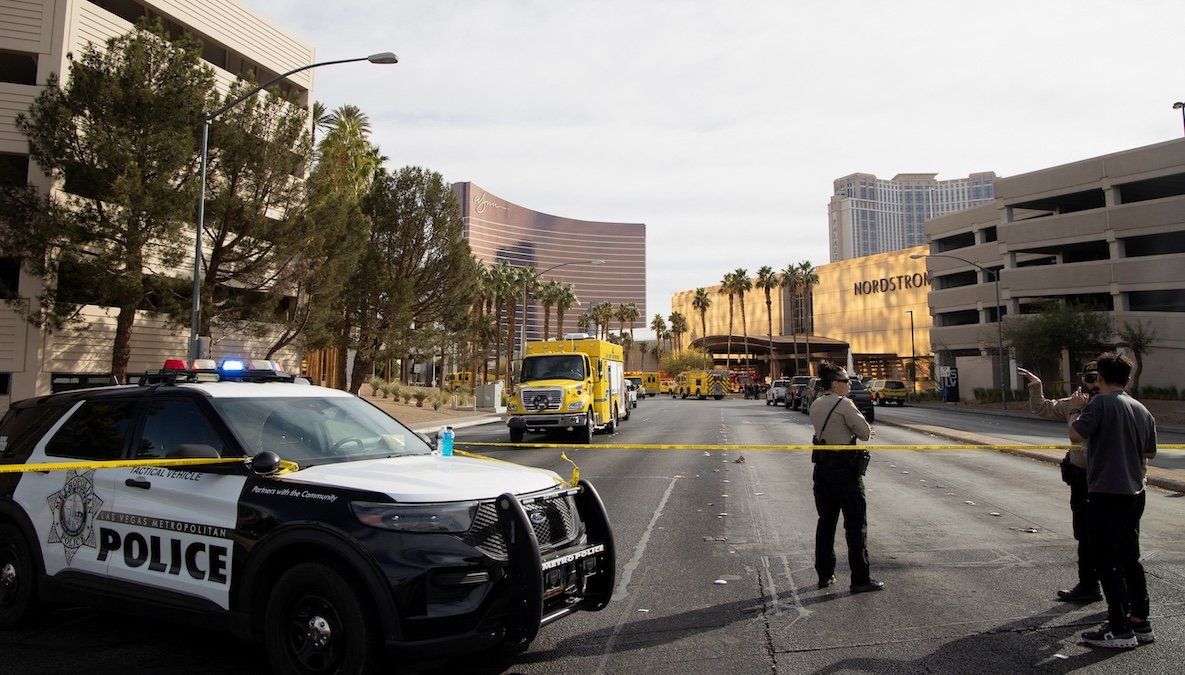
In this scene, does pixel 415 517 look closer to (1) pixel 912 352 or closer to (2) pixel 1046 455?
(2) pixel 1046 455

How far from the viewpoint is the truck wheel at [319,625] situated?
3672 mm

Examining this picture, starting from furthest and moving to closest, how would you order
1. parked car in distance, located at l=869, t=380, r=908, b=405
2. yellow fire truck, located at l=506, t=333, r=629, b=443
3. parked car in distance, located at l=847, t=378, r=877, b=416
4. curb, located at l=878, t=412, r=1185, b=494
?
parked car in distance, located at l=869, t=380, r=908, b=405 < parked car in distance, located at l=847, t=378, r=877, b=416 < yellow fire truck, located at l=506, t=333, r=629, b=443 < curb, located at l=878, t=412, r=1185, b=494

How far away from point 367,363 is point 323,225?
959 cm

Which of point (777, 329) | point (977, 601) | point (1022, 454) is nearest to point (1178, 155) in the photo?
point (1022, 454)

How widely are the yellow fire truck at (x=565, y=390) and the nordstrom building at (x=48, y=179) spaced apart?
38.7 feet

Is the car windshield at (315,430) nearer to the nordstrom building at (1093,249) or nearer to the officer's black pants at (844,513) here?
the officer's black pants at (844,513)

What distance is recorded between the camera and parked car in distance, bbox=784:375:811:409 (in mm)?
44188

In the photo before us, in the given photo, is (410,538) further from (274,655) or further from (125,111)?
(125,111)

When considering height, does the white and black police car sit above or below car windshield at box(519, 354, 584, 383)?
below

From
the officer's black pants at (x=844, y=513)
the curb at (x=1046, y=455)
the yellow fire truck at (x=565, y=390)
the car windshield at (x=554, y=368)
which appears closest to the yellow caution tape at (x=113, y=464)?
the officer's black pants at (x=844, y=513)

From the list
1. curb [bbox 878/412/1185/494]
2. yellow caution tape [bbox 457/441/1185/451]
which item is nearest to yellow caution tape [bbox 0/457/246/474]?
yellow caution tape [bbox 457/441/1185/451]

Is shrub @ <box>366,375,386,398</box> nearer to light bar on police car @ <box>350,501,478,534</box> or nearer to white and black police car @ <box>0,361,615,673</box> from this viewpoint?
white and black police car @ <box>0,361,615,673</box>

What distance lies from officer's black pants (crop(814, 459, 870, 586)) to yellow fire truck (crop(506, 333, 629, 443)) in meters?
14.3

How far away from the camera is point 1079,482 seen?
5918mm
